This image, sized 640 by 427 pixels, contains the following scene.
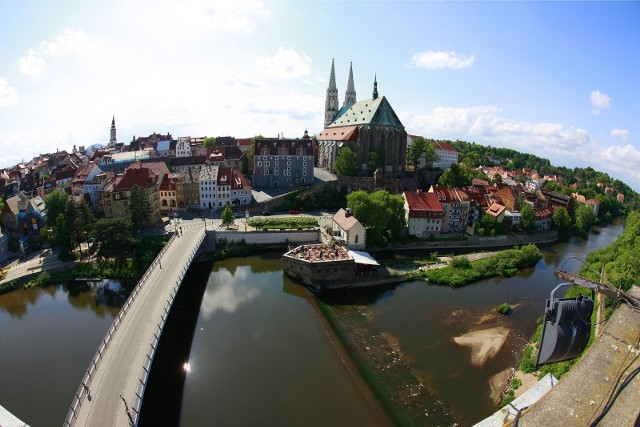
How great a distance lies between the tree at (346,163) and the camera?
7188 centimetres

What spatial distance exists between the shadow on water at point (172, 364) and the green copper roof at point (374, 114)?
51.7m

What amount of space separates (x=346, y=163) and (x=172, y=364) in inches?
2005

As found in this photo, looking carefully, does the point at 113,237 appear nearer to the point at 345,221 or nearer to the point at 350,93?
the point at 345,221

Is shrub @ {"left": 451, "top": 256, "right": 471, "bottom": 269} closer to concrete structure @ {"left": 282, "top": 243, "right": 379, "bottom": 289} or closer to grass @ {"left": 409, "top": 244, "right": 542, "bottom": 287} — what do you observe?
grass @ {"left": 409, "top": 244, "right": 542, "bottom": 287}

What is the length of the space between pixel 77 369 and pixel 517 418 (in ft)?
89.4

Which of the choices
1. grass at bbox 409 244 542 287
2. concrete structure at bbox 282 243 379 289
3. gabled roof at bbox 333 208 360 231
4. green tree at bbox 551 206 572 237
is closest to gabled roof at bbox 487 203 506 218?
grass at bbox 409 244 542 287

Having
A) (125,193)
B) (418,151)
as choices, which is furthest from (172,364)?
(418,151)

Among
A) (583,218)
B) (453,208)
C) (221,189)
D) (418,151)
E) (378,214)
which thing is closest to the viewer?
(378,214)

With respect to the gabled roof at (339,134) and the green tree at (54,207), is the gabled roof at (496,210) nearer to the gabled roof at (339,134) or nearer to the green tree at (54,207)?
the gabled roof at (339,134)

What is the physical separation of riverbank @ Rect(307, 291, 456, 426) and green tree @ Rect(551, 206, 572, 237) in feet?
155

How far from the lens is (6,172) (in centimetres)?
8525

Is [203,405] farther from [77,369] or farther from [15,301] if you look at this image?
[15,301]

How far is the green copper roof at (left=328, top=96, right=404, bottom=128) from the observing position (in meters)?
78.1

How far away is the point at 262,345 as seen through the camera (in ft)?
98.0
